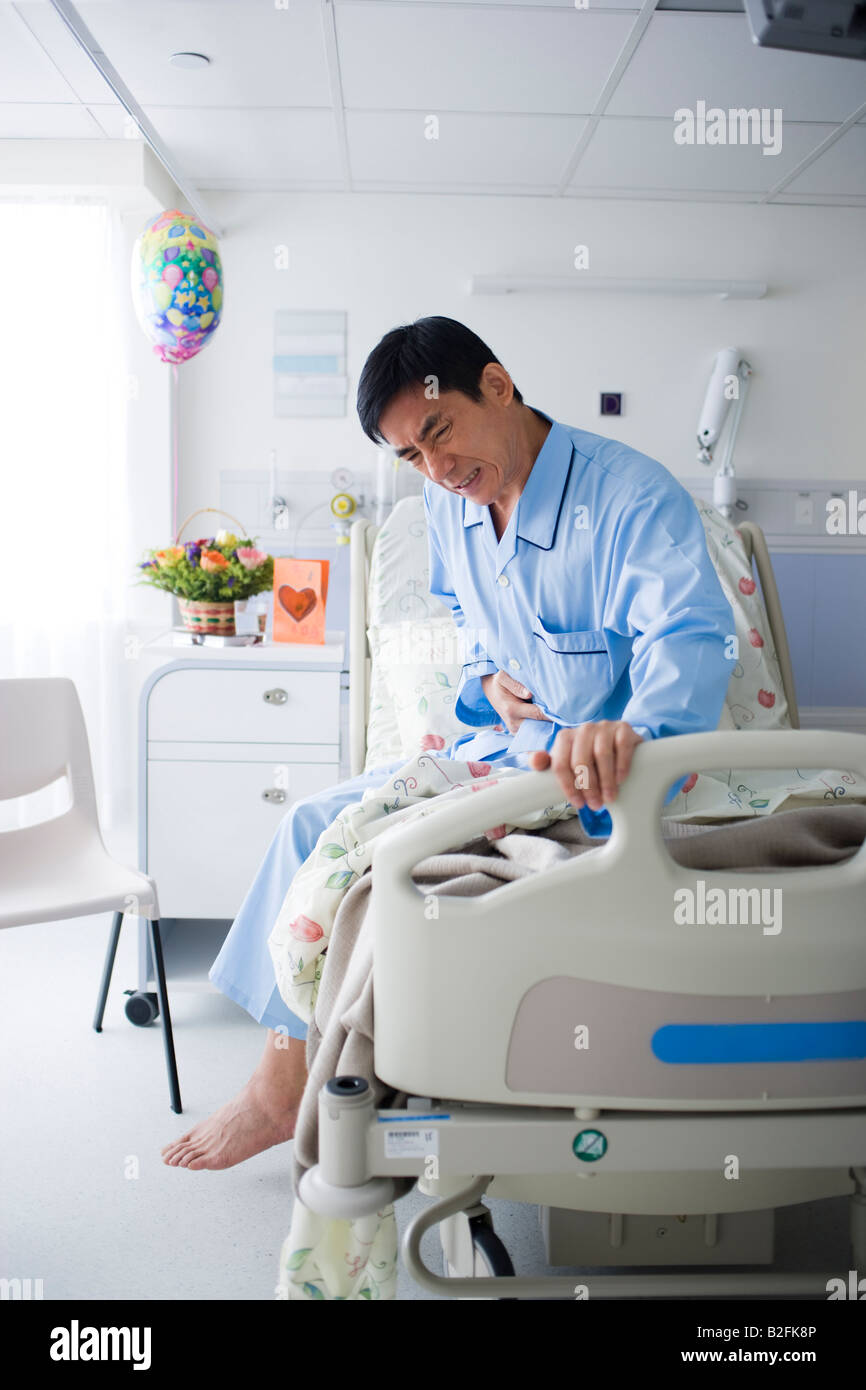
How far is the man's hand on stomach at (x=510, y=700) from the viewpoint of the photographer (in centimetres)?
176

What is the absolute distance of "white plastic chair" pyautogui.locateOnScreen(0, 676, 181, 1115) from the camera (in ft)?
6.57

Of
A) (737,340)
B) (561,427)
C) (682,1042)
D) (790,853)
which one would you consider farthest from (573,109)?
(682,1042)

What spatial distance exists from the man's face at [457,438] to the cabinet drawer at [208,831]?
3.27ft

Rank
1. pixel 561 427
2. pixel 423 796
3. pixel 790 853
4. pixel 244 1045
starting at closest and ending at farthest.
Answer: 1. pixel 790 853
2. pixel 423 796
3. pixel 561 427
4. pixel 244 1045

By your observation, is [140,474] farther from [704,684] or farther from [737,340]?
[704,684]

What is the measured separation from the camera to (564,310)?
11.8ft

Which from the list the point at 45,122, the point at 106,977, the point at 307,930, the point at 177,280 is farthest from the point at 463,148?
the point at 307,930

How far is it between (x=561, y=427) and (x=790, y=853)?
0.84m

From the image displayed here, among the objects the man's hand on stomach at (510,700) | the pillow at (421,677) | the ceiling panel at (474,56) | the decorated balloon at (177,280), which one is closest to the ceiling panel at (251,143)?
the ceiling panel at (474,56)

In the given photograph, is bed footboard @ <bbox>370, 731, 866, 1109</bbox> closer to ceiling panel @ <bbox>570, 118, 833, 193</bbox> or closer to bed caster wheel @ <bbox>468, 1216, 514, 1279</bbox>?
bed caster wheel @ <bbox>468, 1216, 514, 1279</bbox>

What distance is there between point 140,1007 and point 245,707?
2.31ft

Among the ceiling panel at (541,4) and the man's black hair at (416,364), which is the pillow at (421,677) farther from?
the ceiling panel at (541,4)

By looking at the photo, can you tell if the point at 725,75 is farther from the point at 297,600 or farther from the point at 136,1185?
the point at 136,1185

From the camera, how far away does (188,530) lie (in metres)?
3.71
